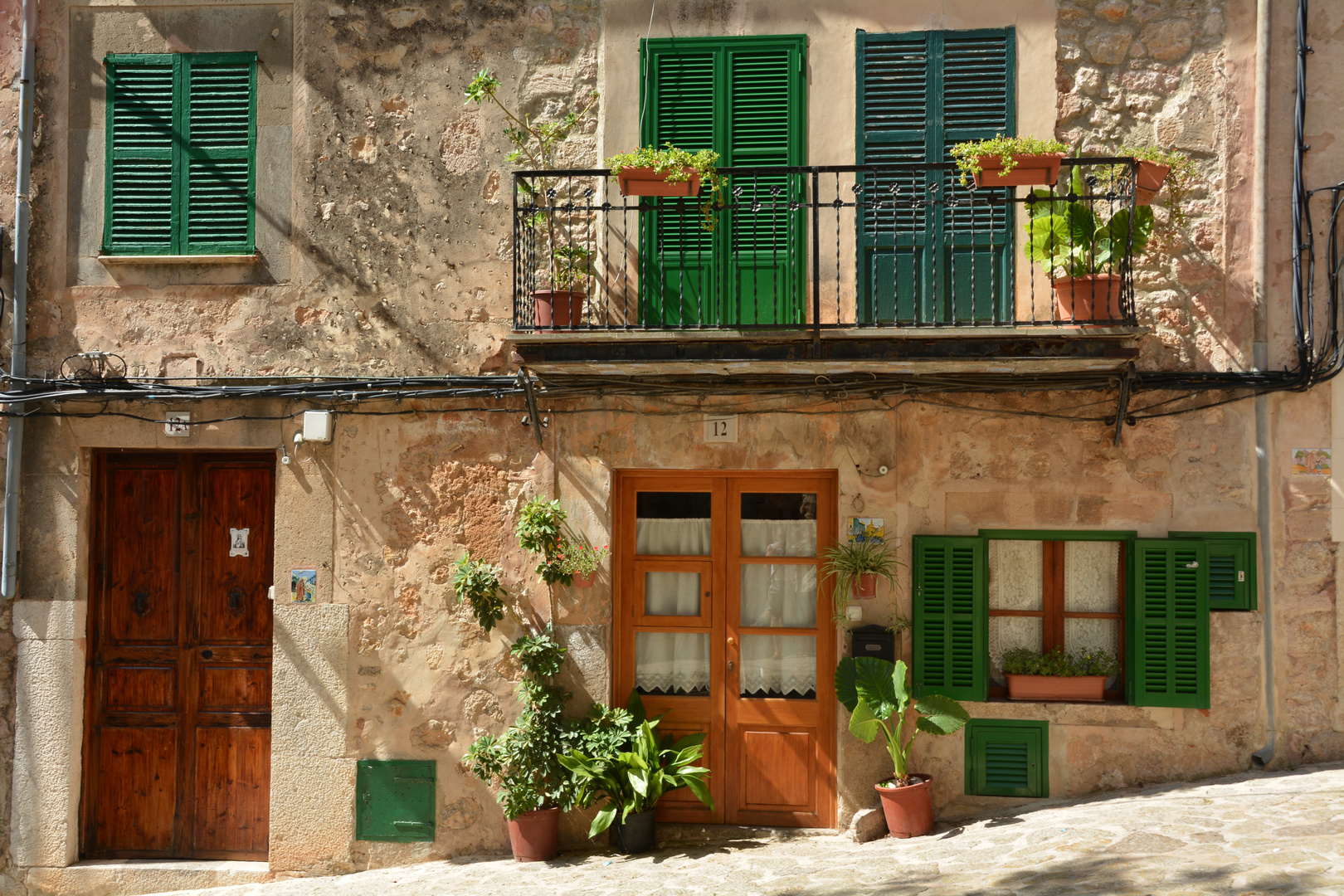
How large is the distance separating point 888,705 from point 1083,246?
10.2 feet

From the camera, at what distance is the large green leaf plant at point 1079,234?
5.67m

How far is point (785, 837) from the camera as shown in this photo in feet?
20.2

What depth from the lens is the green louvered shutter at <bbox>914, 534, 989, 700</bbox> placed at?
5996mm

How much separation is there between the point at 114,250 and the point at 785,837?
6.25m

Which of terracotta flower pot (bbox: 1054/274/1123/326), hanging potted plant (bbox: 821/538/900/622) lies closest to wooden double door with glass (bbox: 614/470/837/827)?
hanging potted plant (bbox: 821/538/900/622)

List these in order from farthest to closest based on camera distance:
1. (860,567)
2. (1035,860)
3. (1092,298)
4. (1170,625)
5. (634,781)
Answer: (860,567) < (1170,625) < (634,781) < (1092,298) < (1035,860)

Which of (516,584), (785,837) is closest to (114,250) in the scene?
(516,584)

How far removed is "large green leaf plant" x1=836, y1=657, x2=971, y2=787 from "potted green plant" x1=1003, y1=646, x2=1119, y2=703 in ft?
1.43

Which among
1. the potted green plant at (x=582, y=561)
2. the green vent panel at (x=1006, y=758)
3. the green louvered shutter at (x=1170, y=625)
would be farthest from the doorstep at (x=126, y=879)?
the green louvered shutter at (x=1170, y=625)

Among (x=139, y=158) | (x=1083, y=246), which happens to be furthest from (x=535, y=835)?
(x=139, y=158)

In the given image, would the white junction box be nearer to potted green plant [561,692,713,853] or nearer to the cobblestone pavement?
potted green plant [561,692,713,853]

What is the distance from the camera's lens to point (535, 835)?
5941 millimetres

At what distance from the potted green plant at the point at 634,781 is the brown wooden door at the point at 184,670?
8.09 feet

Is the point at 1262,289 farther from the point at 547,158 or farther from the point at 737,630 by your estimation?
the point at 547,158
